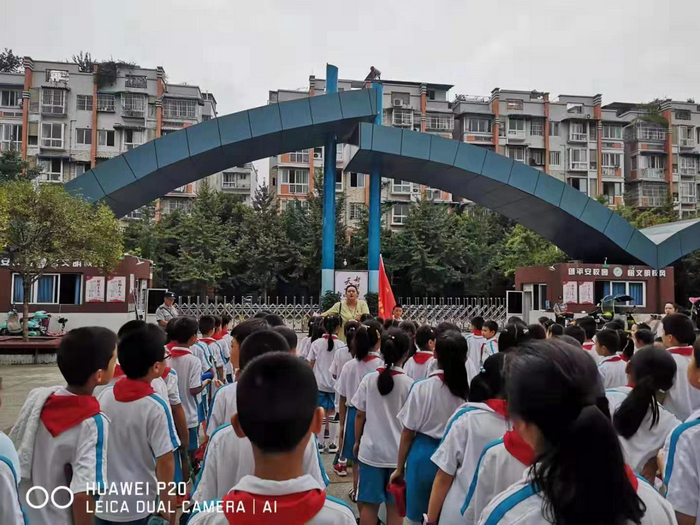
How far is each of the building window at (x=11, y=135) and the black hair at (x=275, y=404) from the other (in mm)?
36541

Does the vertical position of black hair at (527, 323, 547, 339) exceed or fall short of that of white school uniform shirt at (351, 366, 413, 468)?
it exceeds it

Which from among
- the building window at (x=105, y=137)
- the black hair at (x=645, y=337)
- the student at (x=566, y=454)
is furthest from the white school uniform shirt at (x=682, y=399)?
the building window at (x=105, y=137)

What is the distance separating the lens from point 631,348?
14.9 feet

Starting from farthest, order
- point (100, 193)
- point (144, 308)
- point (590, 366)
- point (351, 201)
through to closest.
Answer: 1. point (351, 201)
2. point (144, 308)
3. point (100, 193)
4. point (590, 366)

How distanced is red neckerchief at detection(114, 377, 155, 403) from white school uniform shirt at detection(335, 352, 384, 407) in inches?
74.5

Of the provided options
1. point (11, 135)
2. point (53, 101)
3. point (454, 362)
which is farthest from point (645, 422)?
point (11, 135)

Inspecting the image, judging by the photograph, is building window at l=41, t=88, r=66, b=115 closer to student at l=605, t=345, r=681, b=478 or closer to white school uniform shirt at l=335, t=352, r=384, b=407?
white school uniform shirt at l=335, t=352, r=384, b=407

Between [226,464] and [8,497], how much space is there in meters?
0.70

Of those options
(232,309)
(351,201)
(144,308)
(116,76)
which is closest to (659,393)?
(144,308)

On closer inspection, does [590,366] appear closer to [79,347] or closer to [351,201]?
[79,347]

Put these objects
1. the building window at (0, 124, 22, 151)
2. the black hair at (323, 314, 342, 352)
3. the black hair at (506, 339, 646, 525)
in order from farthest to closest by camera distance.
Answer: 1. the building window at (0, 124, 22, 151)
2. the black hair at (323, 314, 342, 352)
3. the black hair at (506, 339, 646, 525)

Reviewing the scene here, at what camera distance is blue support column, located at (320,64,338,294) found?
18469mm

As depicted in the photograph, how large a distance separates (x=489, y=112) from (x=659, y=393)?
120 ft

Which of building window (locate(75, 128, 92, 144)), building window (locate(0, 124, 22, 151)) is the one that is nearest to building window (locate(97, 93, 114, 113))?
building window (locate(75, 128, 92, 144))
